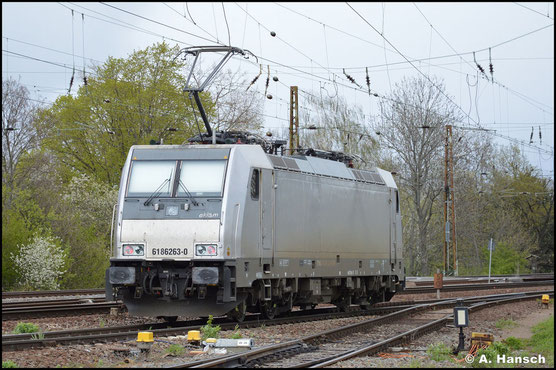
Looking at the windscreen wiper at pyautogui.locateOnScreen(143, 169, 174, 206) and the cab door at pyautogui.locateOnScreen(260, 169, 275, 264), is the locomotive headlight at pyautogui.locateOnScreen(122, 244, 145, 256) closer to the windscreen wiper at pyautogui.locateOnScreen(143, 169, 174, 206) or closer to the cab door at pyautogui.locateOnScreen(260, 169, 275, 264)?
the windscreen wiper at pyautogui.locateOnScreen(143, 169, 174, 206)

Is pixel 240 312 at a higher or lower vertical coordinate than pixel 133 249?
lower

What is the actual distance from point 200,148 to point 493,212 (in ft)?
159

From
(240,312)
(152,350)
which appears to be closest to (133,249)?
(240,312)

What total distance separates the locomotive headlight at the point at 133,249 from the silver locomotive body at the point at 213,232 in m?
0.02

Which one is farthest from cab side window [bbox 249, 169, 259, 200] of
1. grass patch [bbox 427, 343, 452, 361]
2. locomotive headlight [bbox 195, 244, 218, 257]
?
grass patch [bbox 427, 343, 452, 361]

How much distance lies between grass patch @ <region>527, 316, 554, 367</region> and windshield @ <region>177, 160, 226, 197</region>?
20.9 ft

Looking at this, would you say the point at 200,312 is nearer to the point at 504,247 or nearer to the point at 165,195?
the point at 165,195

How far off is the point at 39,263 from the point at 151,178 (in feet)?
52.5

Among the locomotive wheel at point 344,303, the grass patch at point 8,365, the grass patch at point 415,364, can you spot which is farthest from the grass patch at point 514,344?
the grass patch at point 8,365

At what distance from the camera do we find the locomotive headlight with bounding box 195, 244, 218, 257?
15211 mm

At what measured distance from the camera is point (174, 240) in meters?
15.5

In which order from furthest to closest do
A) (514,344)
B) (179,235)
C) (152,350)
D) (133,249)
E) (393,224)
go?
1. (393,224)
2. (133,249)
3. (179,235)
4. (514,344)
5. (152,350)

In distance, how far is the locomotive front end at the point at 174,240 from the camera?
50.1 feet

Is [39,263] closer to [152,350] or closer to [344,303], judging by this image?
[344,303]
